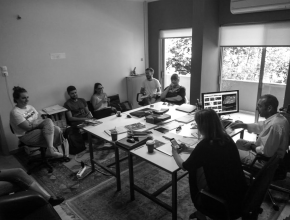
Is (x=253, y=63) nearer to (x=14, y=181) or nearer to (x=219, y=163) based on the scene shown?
(x=219, y=163)

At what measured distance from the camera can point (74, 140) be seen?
12.8 ft

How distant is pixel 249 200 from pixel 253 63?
13.8 ft

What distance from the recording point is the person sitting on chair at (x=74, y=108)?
13.7 feet

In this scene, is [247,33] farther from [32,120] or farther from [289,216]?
[32,120]

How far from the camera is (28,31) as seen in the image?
155 inches

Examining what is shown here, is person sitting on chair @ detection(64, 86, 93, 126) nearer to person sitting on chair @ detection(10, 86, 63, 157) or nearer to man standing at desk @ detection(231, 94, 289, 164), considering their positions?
person sitting on chair @ detection(10, 86, 63, 157)

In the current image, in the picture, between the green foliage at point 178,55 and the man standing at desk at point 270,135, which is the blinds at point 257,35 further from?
the man standing at desk at point 270,135

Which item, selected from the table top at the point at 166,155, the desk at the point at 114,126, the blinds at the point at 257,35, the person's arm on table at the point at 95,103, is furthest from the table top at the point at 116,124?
the blinds at the point at 257,35

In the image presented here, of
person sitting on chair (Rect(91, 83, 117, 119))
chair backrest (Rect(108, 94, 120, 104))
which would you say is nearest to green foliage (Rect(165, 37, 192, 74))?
chair backrest (Rect(108, 94, 120, 104))

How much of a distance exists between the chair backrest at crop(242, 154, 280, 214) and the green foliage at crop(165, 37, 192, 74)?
458cm

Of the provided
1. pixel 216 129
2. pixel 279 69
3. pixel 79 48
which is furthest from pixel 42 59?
pixel 279 69

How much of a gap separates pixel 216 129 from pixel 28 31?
3.65 meters

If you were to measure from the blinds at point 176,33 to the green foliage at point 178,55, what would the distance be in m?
0.23

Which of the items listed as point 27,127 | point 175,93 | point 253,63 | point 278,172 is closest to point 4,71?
point 27,127
